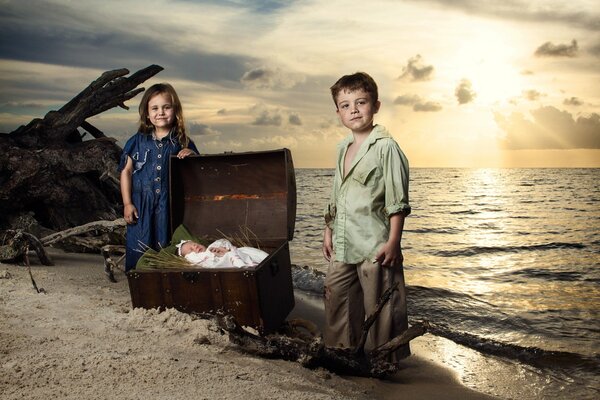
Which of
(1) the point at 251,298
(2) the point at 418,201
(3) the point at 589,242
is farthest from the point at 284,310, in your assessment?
(2) the point at 418,201

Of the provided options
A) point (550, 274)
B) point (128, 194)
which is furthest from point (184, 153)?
point (550, 274)

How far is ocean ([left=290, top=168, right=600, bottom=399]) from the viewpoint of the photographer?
20.9 feet

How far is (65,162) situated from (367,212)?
23.3 ft

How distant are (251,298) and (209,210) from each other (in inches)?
72.8

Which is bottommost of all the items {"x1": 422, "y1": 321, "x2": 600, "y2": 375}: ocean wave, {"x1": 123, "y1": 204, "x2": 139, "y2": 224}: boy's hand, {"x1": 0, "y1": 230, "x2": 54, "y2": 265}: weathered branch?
{"x1": 422, "y1": 321, "x2": 600, "y2": 375}: ocean wave

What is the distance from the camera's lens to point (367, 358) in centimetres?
408

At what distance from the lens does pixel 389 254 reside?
389cm

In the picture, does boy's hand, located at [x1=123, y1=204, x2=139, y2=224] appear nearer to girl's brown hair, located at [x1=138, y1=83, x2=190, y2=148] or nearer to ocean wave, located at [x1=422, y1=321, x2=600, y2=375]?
girl's brown hair, located at [x1=138, y1=83, x2=190, y2=148]

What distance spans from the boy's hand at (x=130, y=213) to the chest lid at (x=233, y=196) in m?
0.37

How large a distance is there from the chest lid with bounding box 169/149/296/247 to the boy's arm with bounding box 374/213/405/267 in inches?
72.1

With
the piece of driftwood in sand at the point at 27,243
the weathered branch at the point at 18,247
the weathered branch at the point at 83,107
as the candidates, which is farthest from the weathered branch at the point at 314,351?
the weathered branch at the point at 83,107

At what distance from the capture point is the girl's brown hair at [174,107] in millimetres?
5156

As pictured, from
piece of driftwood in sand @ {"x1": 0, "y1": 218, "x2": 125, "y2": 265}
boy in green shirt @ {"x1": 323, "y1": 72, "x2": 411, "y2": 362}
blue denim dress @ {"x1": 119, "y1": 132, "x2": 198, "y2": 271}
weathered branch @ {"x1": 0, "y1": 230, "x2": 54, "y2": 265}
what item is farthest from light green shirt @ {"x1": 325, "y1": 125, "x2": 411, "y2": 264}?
weathered branch @ {"x1": 0, "y1": 230, "x2": 54, "y2": 265}

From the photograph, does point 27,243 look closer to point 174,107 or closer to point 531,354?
point 174,107
